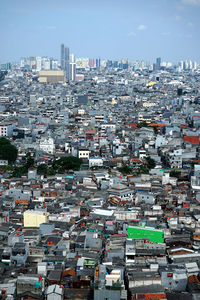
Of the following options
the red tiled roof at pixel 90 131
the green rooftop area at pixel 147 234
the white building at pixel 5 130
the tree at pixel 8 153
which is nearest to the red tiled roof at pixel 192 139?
the red tiled roof at pixel 90 131

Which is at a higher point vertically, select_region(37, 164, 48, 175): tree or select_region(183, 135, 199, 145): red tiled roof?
select_region(183, 135, 199, 145): red tiled roof

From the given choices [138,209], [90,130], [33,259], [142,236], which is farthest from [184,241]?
[90,130]

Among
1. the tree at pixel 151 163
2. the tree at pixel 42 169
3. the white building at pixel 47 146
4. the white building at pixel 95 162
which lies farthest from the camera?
the white building at pixel 47 146

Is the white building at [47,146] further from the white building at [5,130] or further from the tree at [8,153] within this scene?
the white building at [5,130]

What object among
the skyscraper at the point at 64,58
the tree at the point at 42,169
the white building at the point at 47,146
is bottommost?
the tree at the point at 42,169

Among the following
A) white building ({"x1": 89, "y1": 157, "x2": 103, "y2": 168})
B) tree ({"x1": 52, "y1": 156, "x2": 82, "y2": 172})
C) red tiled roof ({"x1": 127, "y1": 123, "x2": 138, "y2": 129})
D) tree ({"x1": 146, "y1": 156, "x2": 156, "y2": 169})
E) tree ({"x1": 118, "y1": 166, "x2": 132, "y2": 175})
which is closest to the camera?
tree ({"x1": 118, "y1": 166, "x2": 132, "y2": 175})

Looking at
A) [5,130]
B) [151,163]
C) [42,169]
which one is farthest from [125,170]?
[5,130]

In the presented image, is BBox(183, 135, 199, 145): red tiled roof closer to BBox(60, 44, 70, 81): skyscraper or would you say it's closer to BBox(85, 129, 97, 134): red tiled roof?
BBox(85, 129, 97, 134): red tiled roof

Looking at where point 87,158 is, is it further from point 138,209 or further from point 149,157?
point 138,209

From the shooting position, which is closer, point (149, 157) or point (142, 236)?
point (142, 236)

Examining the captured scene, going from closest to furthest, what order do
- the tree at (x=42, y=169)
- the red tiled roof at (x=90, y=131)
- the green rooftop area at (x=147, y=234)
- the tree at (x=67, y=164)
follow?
1. the green rooftop area at (x=147, y=234)
2. the tree at (x=42, y=169)
3. the tree at (x=67, y=164)
4. the red tiled roof at (x=90, y=131)

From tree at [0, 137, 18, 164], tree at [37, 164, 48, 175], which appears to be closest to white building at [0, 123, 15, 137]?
tree at [0, 137, 18, 164]
